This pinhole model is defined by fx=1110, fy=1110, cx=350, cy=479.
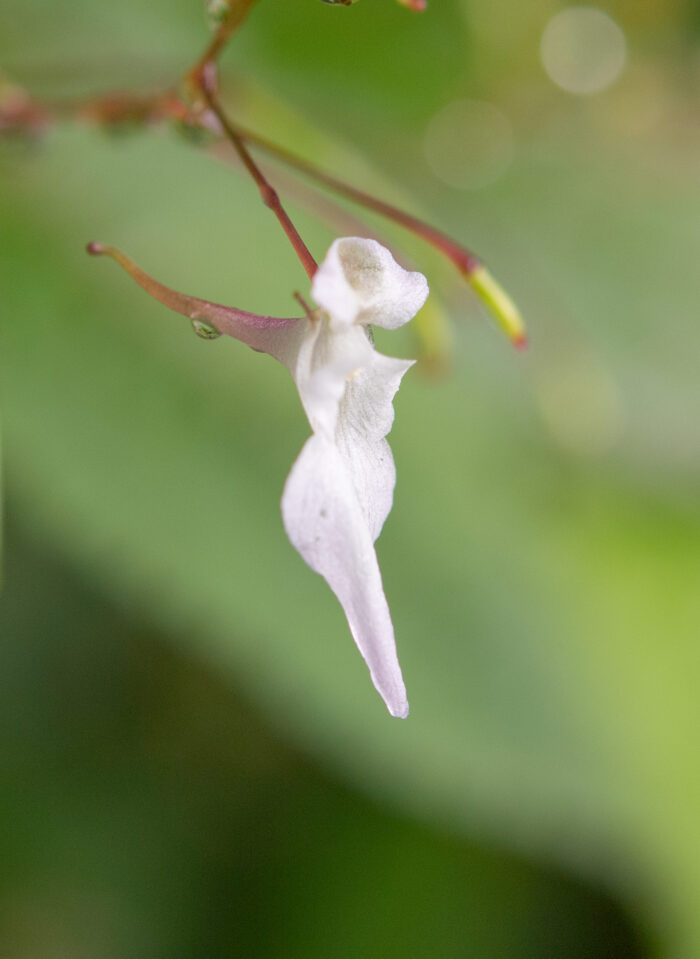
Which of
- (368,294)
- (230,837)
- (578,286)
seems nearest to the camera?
(368,294)

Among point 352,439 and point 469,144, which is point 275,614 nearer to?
point 352,439

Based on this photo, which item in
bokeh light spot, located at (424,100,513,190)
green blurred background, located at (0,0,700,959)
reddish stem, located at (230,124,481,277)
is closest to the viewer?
reddish stem, located at (230,124,481,277)

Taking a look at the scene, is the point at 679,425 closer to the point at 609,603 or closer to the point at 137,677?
the point at 609,603

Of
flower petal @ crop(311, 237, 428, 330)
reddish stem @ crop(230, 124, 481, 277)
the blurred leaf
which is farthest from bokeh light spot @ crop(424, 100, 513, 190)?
flower petal @ crop(311, 237, 428, 330)

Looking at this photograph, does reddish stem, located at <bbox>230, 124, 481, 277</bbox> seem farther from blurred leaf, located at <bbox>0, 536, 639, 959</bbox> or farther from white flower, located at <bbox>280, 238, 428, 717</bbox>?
blurred leaf, located at <bbox>0, 536, 639, 959</bbox>

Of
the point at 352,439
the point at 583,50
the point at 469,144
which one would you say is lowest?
the point at 352,439

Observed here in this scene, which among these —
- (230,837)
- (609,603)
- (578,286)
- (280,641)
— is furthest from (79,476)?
(578,286)

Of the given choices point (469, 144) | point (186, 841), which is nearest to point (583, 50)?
point (469, 144)
